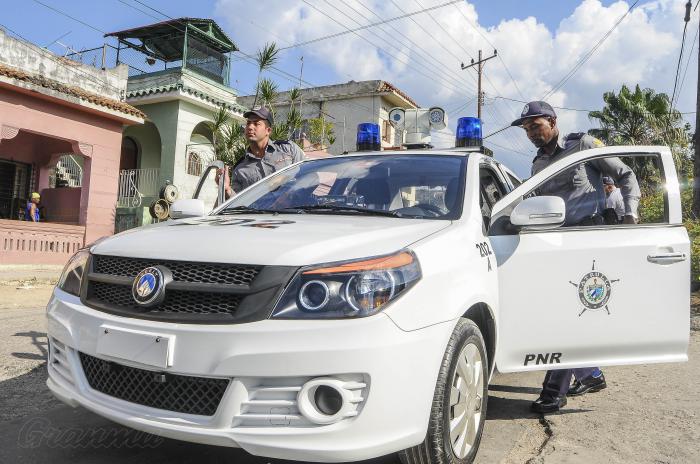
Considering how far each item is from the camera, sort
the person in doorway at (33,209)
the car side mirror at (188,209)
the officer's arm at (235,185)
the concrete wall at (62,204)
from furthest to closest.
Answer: the concrete wall at (62,204)
the person in doorway at (33,209)
the officer's arm at (235,185)
the car side mirror at (188,209)

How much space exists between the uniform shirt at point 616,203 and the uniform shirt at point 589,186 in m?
0.07

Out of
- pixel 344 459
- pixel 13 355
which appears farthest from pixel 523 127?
pixel 13 355

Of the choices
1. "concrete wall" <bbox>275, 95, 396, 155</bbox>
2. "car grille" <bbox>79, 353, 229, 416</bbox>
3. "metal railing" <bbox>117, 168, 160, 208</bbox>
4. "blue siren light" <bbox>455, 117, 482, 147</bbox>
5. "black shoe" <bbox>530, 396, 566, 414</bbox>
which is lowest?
"black shoe" <bbox>530, 396, 566, 414</bbox>

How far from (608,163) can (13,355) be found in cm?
452

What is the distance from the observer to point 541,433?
3.07 metres

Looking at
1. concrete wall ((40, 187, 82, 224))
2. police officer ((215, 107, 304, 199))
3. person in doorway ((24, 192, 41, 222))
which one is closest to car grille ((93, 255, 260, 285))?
police officer ((215, 107, 304, 199))

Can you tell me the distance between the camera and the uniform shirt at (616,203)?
149 inches

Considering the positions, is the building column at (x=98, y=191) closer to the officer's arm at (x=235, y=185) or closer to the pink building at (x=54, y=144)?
the pink building at (x=54, y=144)

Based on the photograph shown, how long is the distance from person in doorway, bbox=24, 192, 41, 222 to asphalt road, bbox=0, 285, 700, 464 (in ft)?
33.9

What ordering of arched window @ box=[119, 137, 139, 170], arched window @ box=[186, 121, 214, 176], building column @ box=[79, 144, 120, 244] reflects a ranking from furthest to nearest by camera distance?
arched window @ box=[119, 137, 139, 170]
arched window @ box=[186, 121, 214, 176]
building column @ box=[79, 144, 120, 244]

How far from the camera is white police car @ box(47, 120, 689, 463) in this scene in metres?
1.88

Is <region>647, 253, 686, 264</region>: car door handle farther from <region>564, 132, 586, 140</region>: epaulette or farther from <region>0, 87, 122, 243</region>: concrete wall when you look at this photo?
<region>0, 87, 122, 243</region>: concrete wall

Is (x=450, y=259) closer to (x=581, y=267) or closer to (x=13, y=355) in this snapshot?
(x=581, y=267)

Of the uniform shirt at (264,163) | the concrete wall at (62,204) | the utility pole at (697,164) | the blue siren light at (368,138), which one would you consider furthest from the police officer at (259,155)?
the concrete wall at (62,204)
